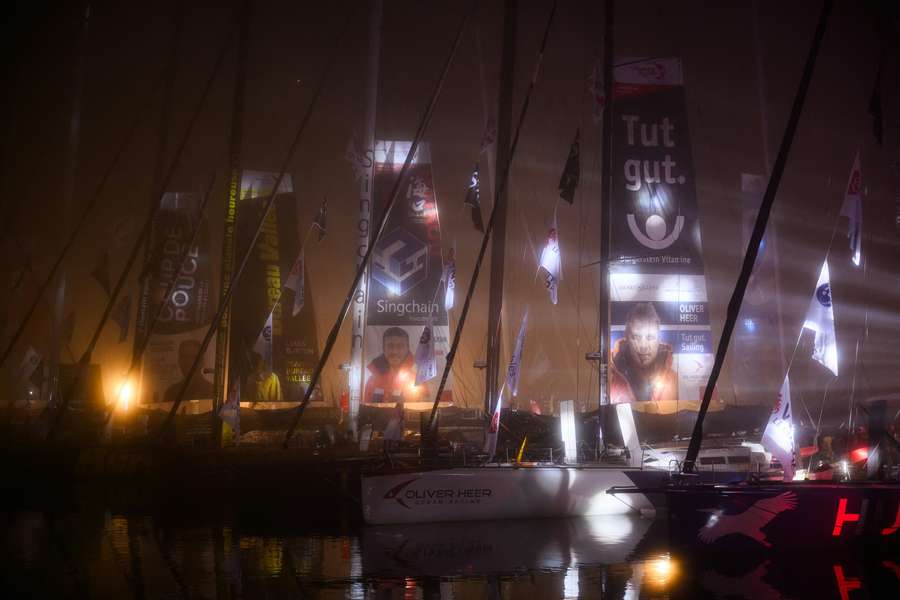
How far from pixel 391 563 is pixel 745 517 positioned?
294 inches

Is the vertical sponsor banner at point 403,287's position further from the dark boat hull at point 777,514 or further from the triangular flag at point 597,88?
the dark boat hull at point 777,514

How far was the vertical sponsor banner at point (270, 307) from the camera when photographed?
148 ft

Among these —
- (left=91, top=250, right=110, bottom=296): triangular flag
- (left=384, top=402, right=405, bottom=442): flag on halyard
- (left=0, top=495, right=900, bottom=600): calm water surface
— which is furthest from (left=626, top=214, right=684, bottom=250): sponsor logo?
(left=91, top=250, right=110, bottom=296): triangular flag

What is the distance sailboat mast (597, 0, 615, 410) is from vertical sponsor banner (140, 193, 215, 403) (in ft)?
86.4

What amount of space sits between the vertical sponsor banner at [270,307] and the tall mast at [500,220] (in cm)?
1769

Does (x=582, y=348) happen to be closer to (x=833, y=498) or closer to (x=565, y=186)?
(x=565, y=186)

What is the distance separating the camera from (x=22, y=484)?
97.9 ft

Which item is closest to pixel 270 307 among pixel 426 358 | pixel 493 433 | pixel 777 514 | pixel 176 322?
pixel 176 322

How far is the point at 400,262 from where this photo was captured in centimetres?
4162

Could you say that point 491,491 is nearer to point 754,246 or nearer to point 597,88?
point 754,246

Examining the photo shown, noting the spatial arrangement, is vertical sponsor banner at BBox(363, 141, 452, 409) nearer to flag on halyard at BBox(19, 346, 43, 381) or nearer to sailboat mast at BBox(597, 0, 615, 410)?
sailboat mast at BBox(597, 0, 615, 410)

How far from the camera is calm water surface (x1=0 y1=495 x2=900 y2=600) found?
46.8ft

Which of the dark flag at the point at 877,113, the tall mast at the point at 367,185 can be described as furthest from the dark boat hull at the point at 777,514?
the tall mast at the point at 367,185

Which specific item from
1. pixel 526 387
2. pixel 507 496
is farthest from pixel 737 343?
pixel 507 496
